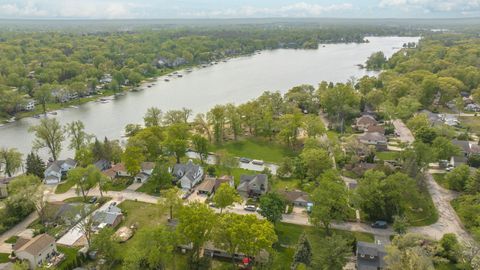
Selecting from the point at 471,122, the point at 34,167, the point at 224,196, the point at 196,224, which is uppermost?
the point at 196,224

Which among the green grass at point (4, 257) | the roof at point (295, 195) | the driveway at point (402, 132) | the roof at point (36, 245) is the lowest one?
the green grass at point (4, 257)

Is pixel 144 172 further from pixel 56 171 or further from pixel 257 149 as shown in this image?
pixel 257 149

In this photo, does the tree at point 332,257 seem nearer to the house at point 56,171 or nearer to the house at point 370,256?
the house at point 370,256

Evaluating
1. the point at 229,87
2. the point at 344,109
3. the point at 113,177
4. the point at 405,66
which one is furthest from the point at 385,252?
the point at 405,66

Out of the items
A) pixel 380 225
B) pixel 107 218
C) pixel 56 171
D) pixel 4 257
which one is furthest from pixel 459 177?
pixel 56 171

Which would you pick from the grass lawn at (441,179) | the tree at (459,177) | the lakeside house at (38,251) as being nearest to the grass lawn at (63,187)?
the lakeside house at (38,251)

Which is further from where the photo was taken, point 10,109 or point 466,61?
point 466,61

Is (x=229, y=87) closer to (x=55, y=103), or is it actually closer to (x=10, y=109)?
(x=55, y=103)
